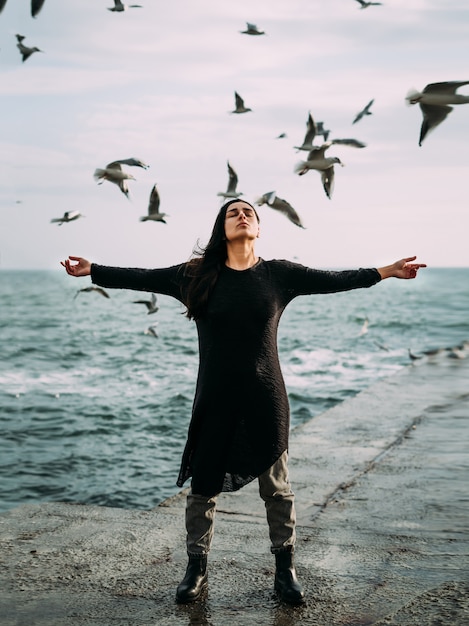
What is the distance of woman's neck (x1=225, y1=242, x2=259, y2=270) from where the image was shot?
403 centimetres

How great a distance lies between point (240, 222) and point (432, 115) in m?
2.66

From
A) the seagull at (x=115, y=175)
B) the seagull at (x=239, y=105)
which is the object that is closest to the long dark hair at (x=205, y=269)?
the seagull at (x=115, y=175)

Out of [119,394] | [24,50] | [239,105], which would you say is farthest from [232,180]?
[119,394]

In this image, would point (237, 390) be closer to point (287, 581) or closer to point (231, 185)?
point (287, 581)

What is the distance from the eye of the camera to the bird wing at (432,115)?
6.02 m

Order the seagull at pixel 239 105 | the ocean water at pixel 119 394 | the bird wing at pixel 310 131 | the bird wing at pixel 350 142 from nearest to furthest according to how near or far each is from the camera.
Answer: the bird wing at pixel 350 142 < the bird wing at pixel 310 131 < the ocean water at pixel 119 394 < the seagull at pixel 239 105

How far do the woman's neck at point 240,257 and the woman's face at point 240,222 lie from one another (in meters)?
0.05

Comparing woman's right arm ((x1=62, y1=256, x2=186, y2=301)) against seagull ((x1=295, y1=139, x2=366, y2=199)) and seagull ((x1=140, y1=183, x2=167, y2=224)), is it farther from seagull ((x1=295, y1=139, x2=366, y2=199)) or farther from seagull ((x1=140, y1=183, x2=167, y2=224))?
seagull ((x1=140, y1=183, x2=167, y2=224))

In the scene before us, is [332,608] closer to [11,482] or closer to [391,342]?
[11,482]

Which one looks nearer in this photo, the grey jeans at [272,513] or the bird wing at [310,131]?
the grey jeans at [272,513]

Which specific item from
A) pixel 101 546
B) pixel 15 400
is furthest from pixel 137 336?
pixel 101 546

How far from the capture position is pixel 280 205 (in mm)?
6895

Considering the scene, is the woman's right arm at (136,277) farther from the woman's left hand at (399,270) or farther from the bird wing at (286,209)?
the bird wing at (286,209)

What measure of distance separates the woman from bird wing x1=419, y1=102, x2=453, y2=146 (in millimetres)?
2447
